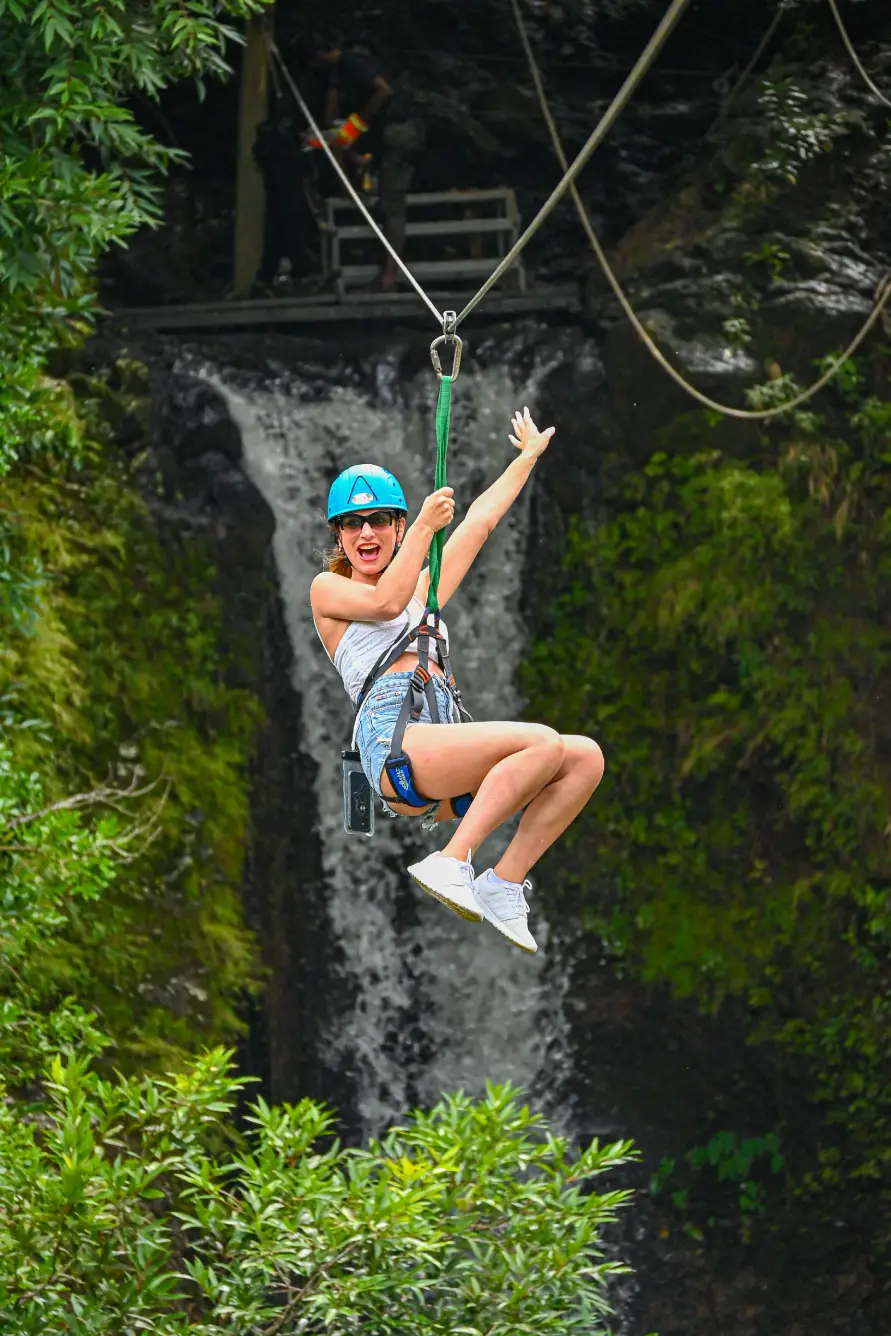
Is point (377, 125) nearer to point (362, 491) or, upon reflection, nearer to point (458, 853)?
point (362, 491)

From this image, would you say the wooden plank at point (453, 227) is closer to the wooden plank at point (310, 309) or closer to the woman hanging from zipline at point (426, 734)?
the wooden plank at point (310, 309)

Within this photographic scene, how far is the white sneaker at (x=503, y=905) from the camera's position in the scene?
4.88 meters

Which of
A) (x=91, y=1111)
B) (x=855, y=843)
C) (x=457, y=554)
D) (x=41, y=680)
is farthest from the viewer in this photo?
(x=855, y=843)

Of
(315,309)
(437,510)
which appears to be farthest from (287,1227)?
(315,309)

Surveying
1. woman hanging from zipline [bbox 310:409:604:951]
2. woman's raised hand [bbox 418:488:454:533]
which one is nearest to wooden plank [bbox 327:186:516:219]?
woman hanging from zipline [bbox 310:409:604:951]

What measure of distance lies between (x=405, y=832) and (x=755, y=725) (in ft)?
7.65

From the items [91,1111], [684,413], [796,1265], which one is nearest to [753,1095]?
[796,1265]

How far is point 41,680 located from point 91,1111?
409 cm

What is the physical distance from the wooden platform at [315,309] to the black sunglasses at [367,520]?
7.81 m

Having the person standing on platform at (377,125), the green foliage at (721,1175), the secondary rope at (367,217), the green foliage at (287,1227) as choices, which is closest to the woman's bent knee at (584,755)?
the secondary rope at (367,217)

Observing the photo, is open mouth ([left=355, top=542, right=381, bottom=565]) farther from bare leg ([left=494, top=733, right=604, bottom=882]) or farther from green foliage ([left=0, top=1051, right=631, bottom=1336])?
green foliage ([left=0, top=1051, right=631, bottom=1336])

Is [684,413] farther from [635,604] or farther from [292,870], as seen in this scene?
[292,870]

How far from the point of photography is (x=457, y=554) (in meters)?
5.25

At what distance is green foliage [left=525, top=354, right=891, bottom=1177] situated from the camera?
11.8m
